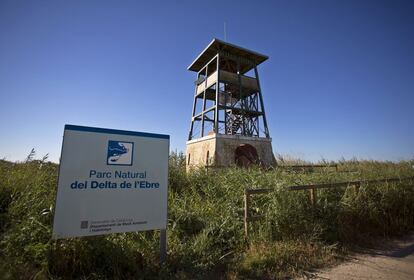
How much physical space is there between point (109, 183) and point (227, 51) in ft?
54.5

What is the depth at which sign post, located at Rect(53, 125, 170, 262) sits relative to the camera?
240 centimetres

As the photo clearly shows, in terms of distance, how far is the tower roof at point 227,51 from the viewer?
16.3 metres

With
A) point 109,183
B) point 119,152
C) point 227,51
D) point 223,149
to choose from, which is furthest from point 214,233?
point 227,51

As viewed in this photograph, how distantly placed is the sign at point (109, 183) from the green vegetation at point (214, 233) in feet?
A: 1.15

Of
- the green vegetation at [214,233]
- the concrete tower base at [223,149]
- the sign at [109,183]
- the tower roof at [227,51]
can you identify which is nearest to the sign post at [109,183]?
the sign at [109,183]

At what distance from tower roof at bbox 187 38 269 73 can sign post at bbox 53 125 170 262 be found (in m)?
15.0

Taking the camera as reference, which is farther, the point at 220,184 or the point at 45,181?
the point at 220,184

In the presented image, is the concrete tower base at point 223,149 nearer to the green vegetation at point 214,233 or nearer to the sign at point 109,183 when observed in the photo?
the green vegetation at point 214,233

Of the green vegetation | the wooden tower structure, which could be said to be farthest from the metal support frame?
the green vegetation

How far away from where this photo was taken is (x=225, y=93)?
16.4 meters

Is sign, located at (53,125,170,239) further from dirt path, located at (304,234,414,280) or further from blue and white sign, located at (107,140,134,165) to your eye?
dirt path, located at (304,234,414,280)

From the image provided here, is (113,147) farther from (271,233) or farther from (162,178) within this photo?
(271,233)

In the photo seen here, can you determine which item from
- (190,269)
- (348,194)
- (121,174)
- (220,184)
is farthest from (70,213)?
(348,194)

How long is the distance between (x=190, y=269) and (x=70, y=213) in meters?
1.63
